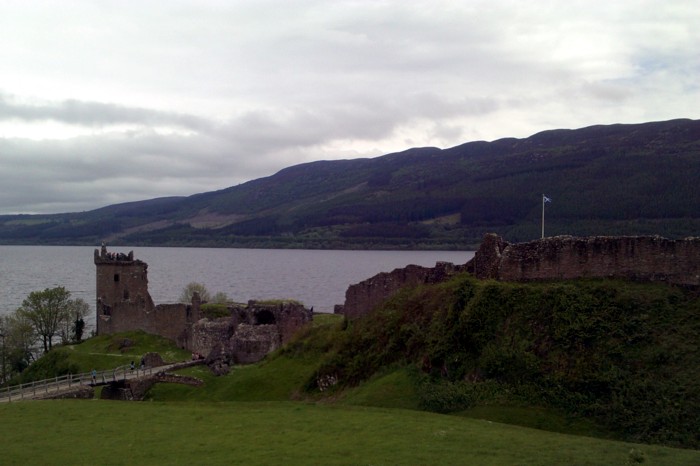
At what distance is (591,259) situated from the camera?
27000mm

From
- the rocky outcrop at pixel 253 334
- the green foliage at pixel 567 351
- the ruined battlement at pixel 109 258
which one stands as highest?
the ruined battlement at pixel 109 258

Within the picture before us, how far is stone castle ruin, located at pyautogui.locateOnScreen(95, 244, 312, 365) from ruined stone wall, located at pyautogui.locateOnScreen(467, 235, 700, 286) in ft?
75.5

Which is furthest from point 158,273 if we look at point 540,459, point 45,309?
point 540,459

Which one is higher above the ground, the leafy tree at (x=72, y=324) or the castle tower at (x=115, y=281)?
the castle tower at (x=115, y=281)

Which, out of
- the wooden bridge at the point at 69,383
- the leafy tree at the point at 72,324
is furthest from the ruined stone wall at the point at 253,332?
the leafy tree at the point at 72,324

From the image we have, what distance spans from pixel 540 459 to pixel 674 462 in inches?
130

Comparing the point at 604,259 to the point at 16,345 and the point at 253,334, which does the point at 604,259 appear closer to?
the point at 253,334

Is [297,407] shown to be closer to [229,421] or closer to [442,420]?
[229,421]

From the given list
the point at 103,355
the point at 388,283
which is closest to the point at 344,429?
the point at 388,283

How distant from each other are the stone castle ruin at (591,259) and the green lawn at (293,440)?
324 inches

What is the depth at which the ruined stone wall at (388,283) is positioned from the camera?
3359cm

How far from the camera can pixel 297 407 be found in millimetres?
28047

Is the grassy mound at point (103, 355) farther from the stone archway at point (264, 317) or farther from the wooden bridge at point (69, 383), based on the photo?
the stone archway at point (264, 317)

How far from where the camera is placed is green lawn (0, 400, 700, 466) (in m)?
18.5
